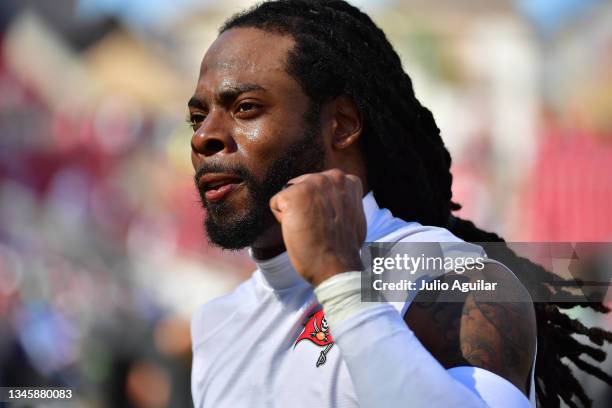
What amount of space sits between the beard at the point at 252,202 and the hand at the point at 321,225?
0.49 m

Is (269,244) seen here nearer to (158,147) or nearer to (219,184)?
(219,184)

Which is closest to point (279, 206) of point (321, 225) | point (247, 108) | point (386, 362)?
point (321, 225)

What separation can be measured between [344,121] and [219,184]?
1.35 ft

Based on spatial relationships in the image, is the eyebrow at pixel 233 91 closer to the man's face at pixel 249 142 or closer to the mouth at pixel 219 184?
the man's face at pixel 249 142

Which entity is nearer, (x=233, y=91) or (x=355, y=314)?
(x=355, y=314)

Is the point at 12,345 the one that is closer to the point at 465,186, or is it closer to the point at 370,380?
the point at 465,186

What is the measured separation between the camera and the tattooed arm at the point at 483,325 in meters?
1.97

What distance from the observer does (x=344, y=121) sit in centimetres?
261

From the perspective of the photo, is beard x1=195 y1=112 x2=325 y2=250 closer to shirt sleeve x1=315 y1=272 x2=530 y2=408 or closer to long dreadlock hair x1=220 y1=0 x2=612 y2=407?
long dreadlock hair x1=220 y1=0 x2=612 y2=407

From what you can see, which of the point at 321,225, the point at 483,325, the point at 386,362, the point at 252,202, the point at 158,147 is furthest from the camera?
the point at 158,147

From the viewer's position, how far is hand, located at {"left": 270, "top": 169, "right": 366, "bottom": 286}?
186 cm

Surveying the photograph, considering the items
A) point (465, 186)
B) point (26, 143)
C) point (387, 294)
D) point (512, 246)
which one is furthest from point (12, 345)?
point (387, 294)

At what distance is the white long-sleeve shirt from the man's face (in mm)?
178

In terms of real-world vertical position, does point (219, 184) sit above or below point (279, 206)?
above
